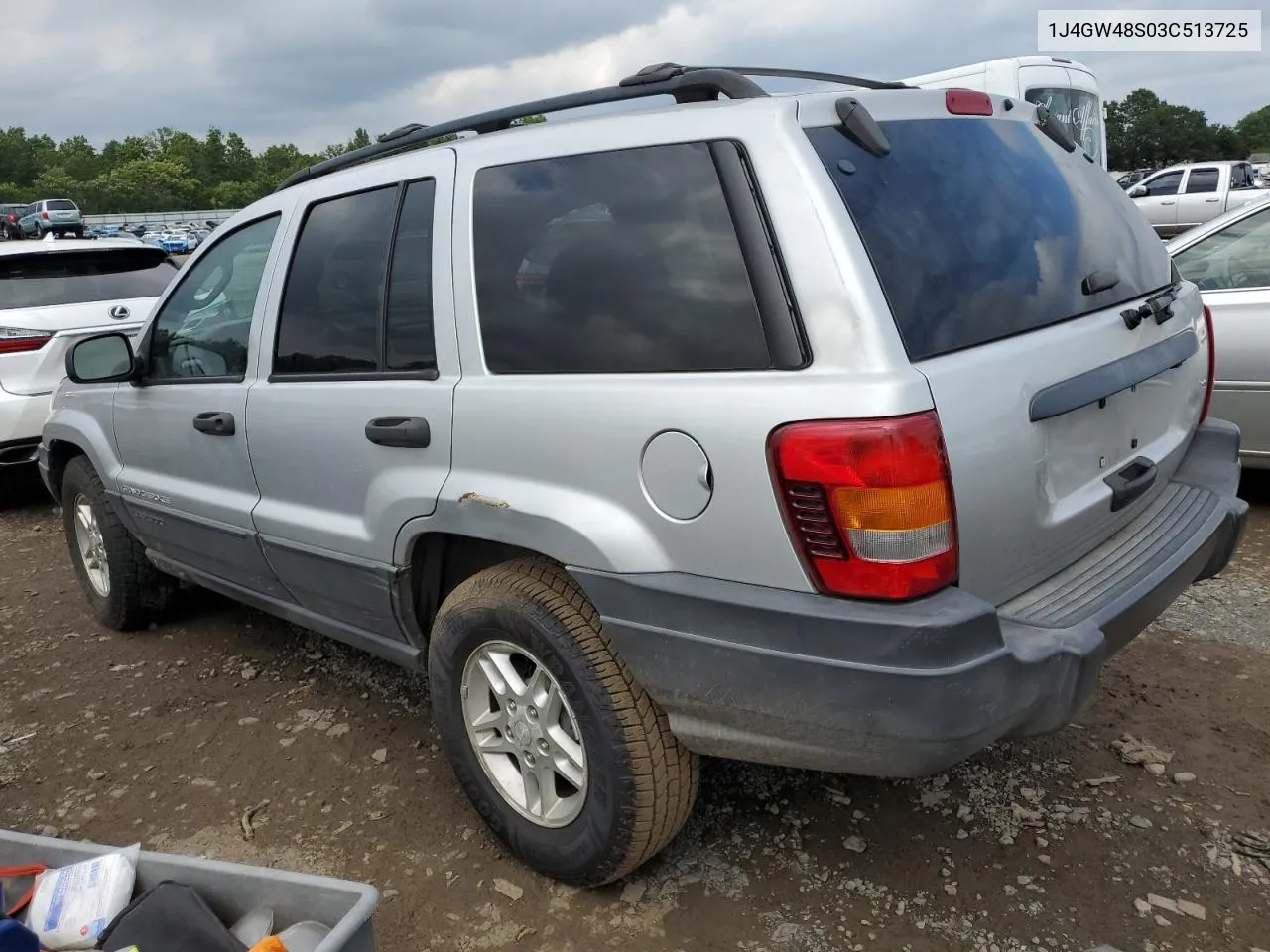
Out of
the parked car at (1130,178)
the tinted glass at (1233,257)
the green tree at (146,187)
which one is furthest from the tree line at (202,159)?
the tinted glass at (1233,257)

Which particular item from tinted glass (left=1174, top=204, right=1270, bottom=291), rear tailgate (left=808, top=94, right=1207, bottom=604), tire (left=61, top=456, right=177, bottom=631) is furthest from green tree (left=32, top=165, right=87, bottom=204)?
rear tailgate (left=808, top=94, right=1207, bottom=604)

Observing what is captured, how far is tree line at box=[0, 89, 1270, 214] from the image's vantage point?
8531cm

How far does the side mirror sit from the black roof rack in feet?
3.40

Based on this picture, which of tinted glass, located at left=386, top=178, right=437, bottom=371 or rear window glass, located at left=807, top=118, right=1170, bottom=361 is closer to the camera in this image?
rear window glass, located at left=807, top=118, right=1170, bottom=361

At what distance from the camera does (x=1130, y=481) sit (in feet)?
7.97

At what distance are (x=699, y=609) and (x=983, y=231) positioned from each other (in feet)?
3.51

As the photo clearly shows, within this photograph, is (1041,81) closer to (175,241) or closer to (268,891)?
(268,891)

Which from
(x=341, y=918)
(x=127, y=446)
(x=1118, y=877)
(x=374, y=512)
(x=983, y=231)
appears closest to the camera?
(x=341, y=918)

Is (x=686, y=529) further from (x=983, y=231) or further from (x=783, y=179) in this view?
(x=983, y=231)

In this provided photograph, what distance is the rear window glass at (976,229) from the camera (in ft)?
6.73

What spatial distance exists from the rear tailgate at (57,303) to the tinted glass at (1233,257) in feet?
19.6

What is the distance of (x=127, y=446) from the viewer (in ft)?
13.0

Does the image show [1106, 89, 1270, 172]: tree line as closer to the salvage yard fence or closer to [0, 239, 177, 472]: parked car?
the salvage yard fence

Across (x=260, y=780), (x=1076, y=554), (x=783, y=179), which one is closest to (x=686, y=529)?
(x=783, y=179)
